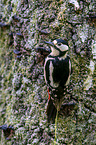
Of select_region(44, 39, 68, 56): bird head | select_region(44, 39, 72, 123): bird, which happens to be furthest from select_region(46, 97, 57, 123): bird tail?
select_region(44, 39, 68, 56): bird head

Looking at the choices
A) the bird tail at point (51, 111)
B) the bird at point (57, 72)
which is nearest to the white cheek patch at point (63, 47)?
the bird at point (57, 72)

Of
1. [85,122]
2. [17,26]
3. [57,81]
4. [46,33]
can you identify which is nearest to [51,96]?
[57,81]

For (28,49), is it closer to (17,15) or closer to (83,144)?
(17,15)

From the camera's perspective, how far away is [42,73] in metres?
1.38

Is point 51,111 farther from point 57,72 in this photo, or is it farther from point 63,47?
point 63,47

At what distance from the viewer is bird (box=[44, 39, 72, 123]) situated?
4.07 feet

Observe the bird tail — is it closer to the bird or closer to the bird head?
the bird

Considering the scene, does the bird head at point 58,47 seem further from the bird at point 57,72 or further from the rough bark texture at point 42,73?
the rough bark texture at point 42,73

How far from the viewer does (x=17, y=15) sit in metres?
1.49

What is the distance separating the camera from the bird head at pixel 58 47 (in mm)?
1201

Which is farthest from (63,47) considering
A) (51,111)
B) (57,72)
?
(51,111)

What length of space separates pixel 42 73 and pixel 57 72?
0.17m

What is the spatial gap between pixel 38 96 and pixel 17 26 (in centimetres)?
56

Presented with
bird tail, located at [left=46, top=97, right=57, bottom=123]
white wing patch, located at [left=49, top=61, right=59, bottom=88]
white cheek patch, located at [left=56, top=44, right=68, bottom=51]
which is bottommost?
bird tail, located at [left=46, top=97, right=57, bottom=123]
